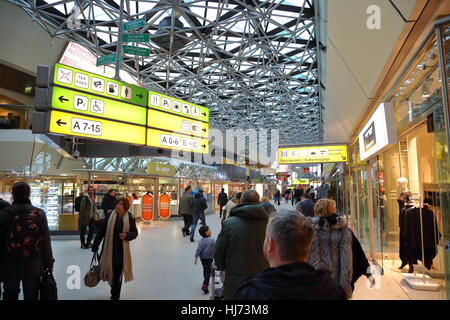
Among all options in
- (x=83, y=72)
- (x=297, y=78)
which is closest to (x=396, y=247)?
(x=83, y=72)

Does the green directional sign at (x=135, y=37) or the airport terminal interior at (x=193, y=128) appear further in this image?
the green directional sign at (x=135, y=37)

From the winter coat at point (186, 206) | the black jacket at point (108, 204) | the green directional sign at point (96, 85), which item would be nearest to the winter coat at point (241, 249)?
the green directional sign at point (96, 85)

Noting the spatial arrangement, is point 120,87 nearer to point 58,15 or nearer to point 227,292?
point 227,292

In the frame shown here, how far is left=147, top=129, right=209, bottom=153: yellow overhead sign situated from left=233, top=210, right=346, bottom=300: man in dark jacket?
4.77 meters

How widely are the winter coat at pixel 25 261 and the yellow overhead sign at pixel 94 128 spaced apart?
1.46 metres

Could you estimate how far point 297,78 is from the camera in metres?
27.9

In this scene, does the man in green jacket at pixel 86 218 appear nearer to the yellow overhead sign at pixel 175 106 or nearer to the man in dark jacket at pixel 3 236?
the yellow overhead sign at pixel 175 106

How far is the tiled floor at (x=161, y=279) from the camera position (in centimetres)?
515

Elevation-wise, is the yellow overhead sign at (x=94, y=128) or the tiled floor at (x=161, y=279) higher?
the yellow overhead sign at (x=94, y=128)

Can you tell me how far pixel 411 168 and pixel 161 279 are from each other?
7478 mm

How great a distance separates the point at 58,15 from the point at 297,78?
19.4m

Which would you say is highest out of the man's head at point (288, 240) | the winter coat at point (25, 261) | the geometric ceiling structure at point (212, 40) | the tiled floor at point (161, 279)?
the geometric ceiling structure at point (212, 40)

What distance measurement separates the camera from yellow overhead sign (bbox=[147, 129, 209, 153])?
5.98 meters

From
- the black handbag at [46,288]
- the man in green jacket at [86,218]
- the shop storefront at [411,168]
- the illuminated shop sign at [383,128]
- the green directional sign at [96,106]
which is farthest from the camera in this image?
the man in green jacket at [86,218]
